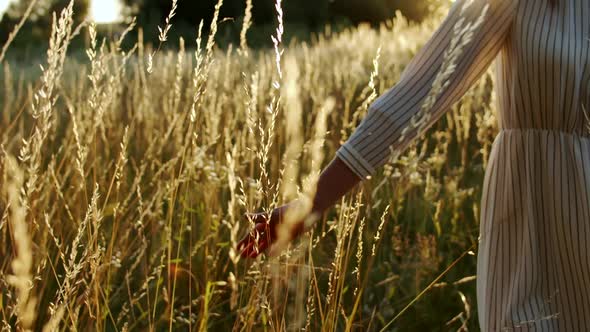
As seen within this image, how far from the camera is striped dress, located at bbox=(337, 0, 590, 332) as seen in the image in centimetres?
119

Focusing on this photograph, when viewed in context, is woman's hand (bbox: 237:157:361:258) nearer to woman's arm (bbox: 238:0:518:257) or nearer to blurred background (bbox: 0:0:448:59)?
woman's arm (bbox: 238:0:518:257)

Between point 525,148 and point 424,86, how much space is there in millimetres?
234

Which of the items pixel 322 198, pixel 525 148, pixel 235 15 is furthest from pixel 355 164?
pixel 235 15

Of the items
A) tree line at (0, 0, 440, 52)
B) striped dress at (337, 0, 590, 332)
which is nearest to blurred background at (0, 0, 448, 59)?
tree line at (0, 0, 440, 52)

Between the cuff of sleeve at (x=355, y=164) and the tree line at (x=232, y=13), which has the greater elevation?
the tree line at (x=232, y=13)

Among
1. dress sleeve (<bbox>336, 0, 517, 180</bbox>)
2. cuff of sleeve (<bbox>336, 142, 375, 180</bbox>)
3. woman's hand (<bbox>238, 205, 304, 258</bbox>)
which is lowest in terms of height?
woman's hand (<bbox>238, 205, 304, 258</bbox>)

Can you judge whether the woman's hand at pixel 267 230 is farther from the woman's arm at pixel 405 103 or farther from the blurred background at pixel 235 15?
the blurred background at pixel 235 15

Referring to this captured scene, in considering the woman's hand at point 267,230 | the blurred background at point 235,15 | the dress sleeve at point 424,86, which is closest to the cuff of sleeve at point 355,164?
the dress sleeve at point 424,86

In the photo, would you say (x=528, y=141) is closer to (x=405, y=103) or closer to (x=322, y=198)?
(x=405, y=103)

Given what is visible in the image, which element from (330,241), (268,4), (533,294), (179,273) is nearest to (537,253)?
(533,294)

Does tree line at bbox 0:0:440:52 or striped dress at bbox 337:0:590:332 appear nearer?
striped dress at bbox 337:0:590:332

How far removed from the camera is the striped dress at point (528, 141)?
119 centimetres

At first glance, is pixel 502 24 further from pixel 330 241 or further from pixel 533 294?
pixel 330 241

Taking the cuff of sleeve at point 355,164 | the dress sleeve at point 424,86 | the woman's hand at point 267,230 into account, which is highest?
the dress sleeve at point 424,86
